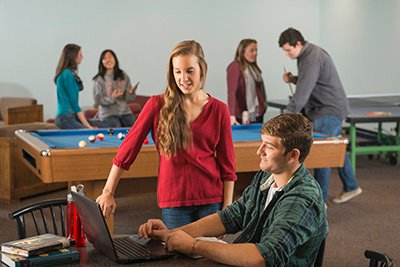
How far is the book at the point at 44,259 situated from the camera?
2.54 meters

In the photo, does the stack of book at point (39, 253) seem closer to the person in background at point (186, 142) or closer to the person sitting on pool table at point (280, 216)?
the person sitting on pool table at point (280, 216)

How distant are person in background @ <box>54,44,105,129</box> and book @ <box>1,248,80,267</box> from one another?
4.70 m

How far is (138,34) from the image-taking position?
10.6 meters

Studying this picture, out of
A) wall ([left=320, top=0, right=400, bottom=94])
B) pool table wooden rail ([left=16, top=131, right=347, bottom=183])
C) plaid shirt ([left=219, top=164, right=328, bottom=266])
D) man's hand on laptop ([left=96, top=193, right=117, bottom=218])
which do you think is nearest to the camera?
plaid shirt ([left=219, top=164, right=328, bottom=266])

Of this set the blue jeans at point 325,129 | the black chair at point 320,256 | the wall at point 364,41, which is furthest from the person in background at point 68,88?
the black chair at point 320,256

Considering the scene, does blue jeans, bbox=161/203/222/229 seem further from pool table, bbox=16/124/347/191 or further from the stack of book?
pool table, bbox=16/124/347/191

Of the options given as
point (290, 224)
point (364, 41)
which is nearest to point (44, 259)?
point (290, 224)

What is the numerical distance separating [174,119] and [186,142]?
13 centimetres

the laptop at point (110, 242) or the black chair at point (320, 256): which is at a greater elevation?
the laptop at point (110, 242)

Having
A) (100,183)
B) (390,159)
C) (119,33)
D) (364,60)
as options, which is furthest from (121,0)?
(100,183)

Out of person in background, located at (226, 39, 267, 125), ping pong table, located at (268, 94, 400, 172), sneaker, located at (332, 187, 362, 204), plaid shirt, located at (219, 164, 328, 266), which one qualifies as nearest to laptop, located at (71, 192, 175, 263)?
plaid shirt, located at (219, 164, 328, 266)

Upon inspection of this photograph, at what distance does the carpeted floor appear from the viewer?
5.10 metres

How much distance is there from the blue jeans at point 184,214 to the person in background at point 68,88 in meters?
3.75

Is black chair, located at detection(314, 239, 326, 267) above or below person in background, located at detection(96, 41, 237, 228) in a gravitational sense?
below
